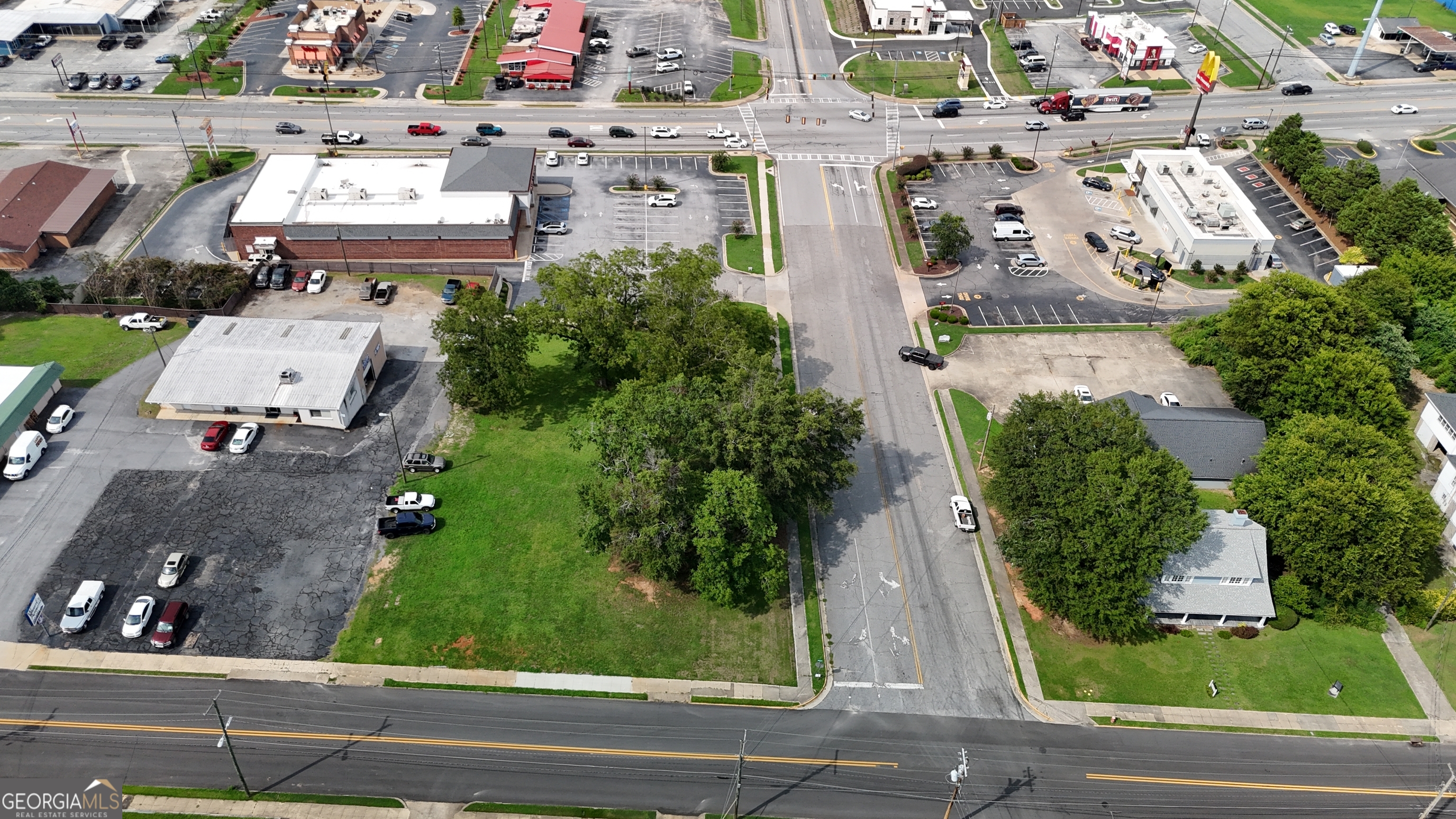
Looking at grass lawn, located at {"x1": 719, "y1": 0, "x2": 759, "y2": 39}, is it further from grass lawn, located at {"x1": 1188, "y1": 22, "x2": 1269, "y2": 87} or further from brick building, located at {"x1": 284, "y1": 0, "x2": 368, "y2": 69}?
grass lawn, located at {"x1": 1188, "y1": 22, "x2": 1269, "y2": 87}

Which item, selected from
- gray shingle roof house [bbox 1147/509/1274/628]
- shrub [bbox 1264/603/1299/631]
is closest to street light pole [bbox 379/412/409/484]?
gray shingle roof house [bbox 1147/509/1274/628]

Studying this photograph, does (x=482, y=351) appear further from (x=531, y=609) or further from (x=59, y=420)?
(x=59, y=420)

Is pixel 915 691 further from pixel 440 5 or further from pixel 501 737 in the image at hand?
pixel 440 5

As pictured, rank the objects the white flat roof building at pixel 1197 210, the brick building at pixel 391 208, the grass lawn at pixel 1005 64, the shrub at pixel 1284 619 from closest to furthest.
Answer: the shrub at pixel 1284 619, the brick building at pixel 391 208, the white flat roof building at pixel 1197 210, the grass lawn at pixel 1005 64

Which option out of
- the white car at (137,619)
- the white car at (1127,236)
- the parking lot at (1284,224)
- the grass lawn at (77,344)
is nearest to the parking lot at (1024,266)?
the white car at (1127,236)

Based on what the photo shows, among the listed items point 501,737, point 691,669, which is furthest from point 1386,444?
point 501,737

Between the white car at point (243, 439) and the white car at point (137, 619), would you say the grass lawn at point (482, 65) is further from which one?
the white car at point (137, 619)

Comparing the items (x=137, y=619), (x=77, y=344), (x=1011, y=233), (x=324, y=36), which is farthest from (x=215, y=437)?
(x=324, y=36)
